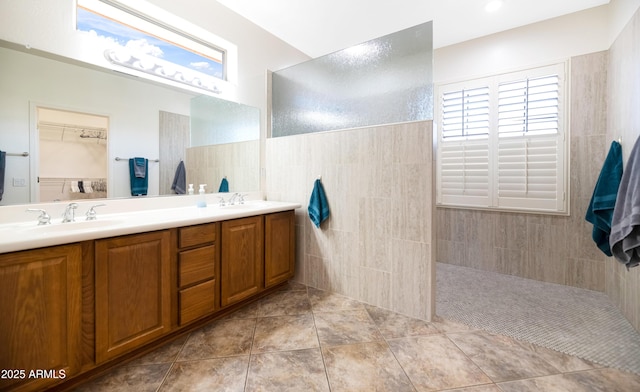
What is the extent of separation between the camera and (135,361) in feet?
5.29

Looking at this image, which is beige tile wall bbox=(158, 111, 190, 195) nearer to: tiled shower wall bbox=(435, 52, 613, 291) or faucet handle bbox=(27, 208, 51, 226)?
faucet handle bbox=(27, 208, 51, 226)

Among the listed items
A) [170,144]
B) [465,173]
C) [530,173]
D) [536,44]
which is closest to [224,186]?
[170,144]

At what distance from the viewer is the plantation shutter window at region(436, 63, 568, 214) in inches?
107

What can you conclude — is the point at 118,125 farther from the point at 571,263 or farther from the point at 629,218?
the point at 571,263

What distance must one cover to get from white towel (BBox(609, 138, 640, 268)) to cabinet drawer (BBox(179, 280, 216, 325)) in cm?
250

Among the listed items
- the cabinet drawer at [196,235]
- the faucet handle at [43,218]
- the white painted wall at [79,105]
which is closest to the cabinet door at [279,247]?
the cabinet drawer at [196,235]

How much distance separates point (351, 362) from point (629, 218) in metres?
1.73

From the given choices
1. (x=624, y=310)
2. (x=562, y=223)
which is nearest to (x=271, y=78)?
(x=562, y=223)

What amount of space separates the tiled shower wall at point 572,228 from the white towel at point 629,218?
122 cm

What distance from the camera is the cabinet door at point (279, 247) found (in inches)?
93.6


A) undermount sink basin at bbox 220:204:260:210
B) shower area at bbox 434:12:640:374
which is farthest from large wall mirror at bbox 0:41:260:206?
shower area at bbox 434:12:640:374

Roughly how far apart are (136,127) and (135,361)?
157cm

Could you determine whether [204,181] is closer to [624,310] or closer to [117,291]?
[117,291]

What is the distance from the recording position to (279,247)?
8.21 ft
